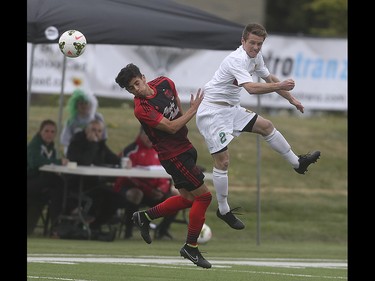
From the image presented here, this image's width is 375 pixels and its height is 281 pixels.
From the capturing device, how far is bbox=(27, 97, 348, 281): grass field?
1170 centimetres

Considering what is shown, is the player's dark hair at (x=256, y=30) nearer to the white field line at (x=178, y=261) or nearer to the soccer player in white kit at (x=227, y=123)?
the soccer player in white kit at (x=227, y=123)

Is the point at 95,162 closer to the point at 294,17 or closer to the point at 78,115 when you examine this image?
the point at 78,115

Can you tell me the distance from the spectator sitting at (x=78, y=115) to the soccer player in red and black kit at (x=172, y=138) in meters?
6.85

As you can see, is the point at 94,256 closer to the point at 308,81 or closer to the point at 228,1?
the point at 308,81

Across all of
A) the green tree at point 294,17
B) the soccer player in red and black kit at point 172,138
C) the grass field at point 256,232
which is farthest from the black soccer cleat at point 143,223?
the green tree at point 294,17

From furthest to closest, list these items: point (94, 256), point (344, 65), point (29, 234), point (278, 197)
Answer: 1. point (344, 65)
2. point (278, 197)
3. point (29, 234)
4. point (94, 256)

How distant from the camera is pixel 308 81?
2372 cm

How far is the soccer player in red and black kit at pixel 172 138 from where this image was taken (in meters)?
10.4

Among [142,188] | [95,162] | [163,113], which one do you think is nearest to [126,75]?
[163,113]

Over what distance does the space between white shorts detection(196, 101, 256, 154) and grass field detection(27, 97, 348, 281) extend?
1.40 meters

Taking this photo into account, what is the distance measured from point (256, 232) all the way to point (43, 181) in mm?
4231

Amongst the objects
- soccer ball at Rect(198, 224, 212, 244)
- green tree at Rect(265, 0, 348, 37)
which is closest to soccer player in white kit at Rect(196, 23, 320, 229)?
soccer ball at Rect(198, 224, 212, 244)

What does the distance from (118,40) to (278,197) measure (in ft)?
25.0
